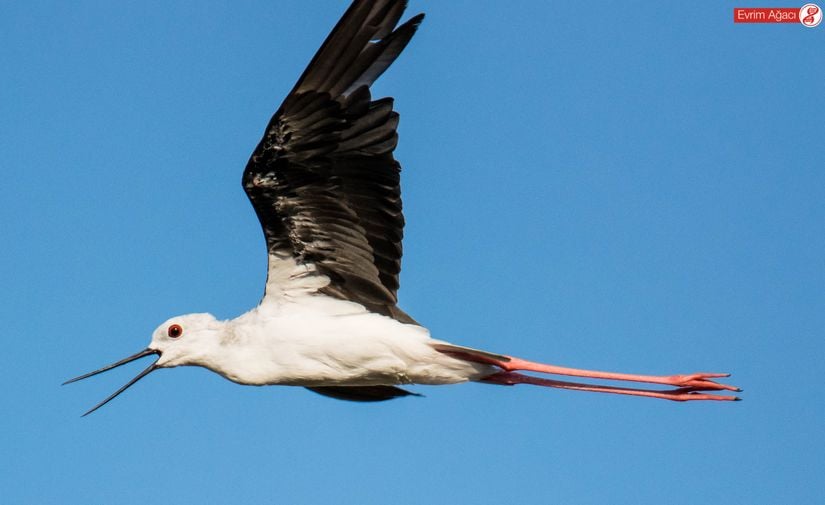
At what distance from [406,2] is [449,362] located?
369 cm

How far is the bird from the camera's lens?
39.0 feet

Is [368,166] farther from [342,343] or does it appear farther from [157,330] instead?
[157,330]

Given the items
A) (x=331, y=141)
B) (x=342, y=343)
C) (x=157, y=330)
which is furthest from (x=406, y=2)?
(x=157, y=330)


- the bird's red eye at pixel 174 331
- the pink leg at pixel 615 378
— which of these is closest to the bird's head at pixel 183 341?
the bird's red eye at pixel 174 331

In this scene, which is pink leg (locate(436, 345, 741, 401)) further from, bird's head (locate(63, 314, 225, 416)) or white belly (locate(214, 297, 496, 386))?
bird's head (locate(63, 314, 225, 416))

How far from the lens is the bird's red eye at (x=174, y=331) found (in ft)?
43.4

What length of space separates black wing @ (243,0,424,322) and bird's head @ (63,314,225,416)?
881mm

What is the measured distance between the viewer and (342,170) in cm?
1230

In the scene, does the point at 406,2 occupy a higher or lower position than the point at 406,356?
higher

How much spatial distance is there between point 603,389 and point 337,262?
325 cm

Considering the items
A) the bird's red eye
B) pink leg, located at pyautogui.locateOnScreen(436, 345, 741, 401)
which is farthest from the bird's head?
pink leg, located at pyautogui.locateOnScreen(436, 345, 741, 401)

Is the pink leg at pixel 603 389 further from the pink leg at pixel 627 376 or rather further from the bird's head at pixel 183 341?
the bird's head at pixel 183 341

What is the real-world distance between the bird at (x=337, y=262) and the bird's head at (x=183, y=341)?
14mm

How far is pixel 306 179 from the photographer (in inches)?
483
